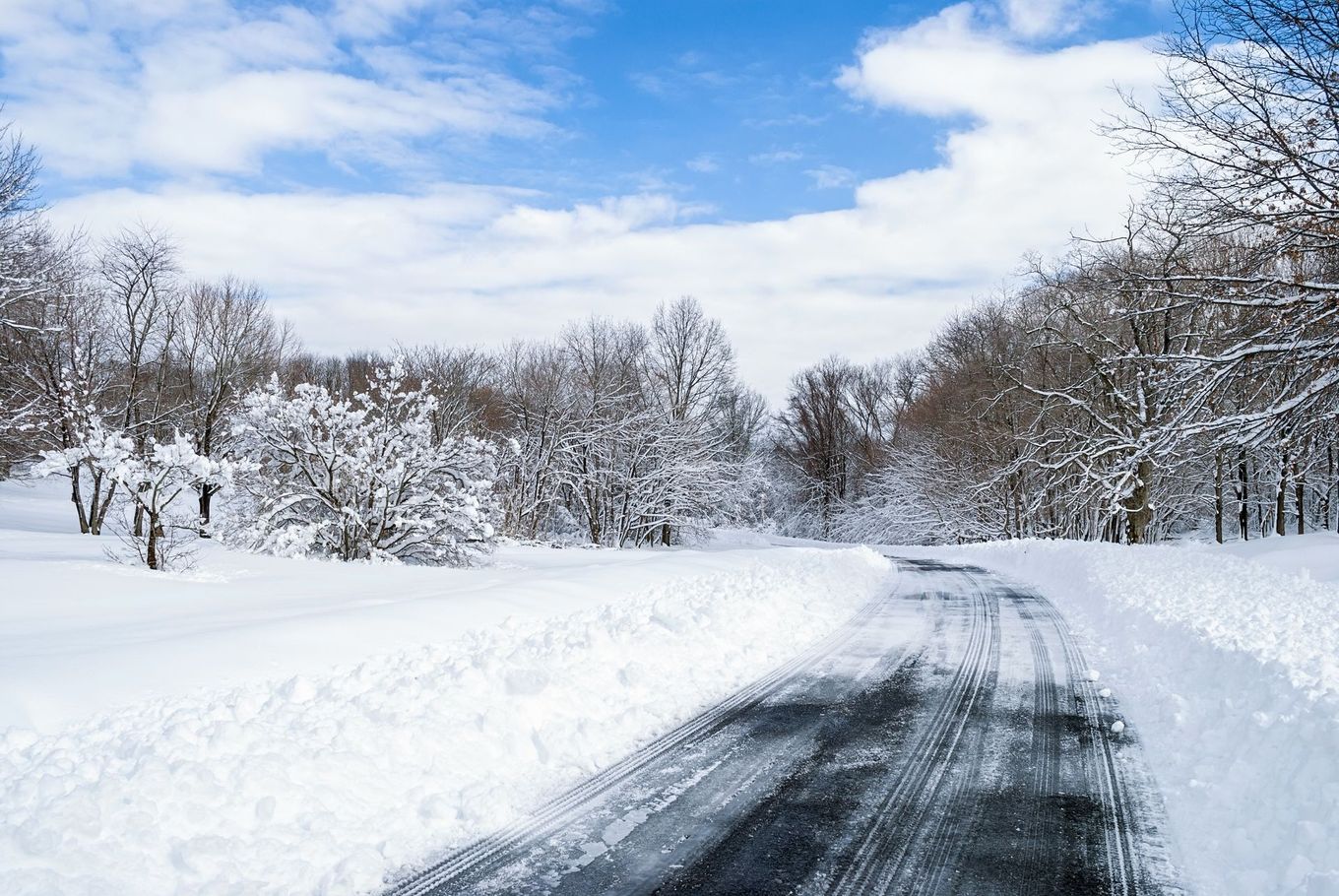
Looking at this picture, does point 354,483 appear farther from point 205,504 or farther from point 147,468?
point 205,504

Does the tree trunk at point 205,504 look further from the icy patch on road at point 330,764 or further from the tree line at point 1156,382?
the tree line at point 1156,382

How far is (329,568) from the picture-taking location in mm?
13188

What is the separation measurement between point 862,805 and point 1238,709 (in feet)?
10.4

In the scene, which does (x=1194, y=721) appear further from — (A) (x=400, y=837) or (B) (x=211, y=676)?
(B) (x=211, y=676)

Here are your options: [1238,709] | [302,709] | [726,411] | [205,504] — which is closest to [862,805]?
[1238,709]

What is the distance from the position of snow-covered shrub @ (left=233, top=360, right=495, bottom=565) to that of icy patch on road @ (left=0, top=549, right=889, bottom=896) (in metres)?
9.21

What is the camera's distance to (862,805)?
4.68 m

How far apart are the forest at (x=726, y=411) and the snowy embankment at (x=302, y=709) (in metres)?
3.31

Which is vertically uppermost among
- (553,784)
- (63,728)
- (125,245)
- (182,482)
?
(125,245)

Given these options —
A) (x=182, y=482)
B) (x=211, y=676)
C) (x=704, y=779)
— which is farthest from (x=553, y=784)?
(x=182, y=482)

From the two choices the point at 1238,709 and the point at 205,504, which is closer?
the point at 1238,709

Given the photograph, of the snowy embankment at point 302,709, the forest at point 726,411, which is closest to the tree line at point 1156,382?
the forest at point 726,411

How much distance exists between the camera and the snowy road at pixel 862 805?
383 cm

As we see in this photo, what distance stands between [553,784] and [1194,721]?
15.5ft
